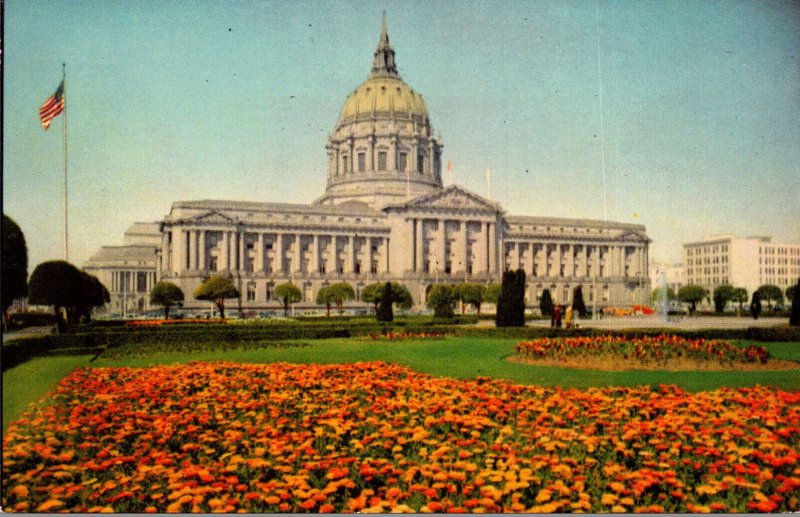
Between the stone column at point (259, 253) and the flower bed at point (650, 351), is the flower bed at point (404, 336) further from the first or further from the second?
the stone column at point (259, 253)

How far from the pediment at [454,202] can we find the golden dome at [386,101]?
16.1 m

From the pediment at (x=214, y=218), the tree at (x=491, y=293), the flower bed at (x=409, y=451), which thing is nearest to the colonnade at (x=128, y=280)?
the pediment at (x=214, y=218)

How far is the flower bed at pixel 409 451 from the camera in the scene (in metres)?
7.28

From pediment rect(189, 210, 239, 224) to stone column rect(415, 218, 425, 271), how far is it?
22266 mm

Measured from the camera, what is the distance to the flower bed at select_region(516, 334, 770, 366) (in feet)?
58.6

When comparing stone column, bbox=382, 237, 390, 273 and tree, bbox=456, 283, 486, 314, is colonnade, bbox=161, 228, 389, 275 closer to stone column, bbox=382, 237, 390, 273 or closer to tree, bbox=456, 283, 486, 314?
stone column, bbox=382, 237, 390, 273

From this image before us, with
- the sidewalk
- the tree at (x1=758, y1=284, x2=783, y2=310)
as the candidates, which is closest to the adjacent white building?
the tree at (x1=758, y1=284, x2=783, y2=310)

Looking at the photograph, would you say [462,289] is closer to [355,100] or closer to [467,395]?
[355,100]

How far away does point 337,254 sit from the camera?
87188mm

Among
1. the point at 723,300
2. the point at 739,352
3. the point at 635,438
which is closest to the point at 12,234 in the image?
the point at 635,438

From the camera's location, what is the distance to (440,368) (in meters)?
16.8

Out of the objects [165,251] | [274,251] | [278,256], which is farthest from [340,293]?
[165,251]

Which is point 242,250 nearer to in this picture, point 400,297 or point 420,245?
point 420,245

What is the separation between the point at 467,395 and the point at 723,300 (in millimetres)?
52035
